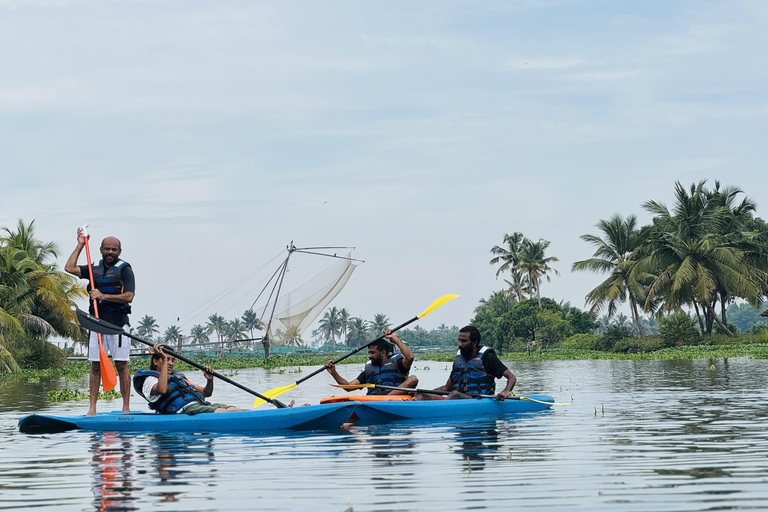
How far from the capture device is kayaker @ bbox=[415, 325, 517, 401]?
11.9m

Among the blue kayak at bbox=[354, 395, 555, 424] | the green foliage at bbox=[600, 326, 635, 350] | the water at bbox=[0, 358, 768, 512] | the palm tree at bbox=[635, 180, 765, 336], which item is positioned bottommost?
the water at bbox=[0, 358, 768, 512]

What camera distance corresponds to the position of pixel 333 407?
397 inches

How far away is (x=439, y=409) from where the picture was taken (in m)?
11.4

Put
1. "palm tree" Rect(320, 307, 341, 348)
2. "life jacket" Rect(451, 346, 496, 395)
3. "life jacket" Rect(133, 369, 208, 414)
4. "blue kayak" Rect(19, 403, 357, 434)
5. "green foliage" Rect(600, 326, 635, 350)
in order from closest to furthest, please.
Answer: "blue kayak" Rect(19, 403, 357, 434) → "life jacket" Rect(133, 369, 208, 414) → "life jacket" Rect(451, 346, 496, 395) → "green foliage" Rect(600, 326, 635, 350) → "palm tree" Rect(320, 307, 341, 348)

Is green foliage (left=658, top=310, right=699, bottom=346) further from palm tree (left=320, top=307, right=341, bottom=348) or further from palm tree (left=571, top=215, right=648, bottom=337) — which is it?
palm tree (left=320, top=307, right=341, bottom=348)

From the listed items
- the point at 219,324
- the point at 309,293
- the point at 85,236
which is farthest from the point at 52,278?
the point at 219,324

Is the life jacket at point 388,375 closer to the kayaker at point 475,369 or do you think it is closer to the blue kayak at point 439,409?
the kayaker at point 475,369

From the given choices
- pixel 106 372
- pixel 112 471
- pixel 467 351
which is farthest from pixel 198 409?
pixel 467 351

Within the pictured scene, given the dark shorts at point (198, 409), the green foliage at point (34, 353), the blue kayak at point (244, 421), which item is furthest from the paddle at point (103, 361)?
the green foliage at point (34, 353)

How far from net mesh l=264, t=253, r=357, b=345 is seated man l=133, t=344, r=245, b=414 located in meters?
19.2

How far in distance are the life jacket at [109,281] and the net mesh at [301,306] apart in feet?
63.8

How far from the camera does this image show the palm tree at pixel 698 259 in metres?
45.3

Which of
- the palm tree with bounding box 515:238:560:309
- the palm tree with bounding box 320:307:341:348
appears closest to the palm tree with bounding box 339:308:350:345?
the palm tree with bounding box 320:307:341:348

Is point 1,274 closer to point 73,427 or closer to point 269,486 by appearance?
point 73,427
